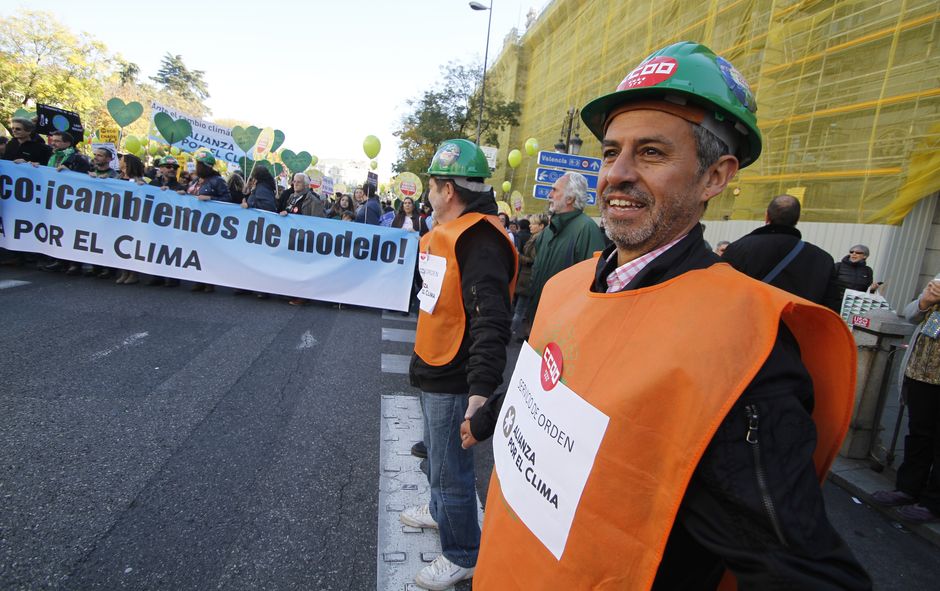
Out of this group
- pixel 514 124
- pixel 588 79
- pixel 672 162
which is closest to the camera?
pixel 672 162

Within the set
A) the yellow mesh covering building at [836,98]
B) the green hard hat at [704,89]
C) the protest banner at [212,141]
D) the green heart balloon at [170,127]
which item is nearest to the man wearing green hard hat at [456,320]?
the green hard hat at [704,89]

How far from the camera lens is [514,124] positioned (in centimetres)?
3212

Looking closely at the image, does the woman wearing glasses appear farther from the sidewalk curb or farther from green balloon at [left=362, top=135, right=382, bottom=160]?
green balloon at [left=362, top=135, right=382, bottom=160]

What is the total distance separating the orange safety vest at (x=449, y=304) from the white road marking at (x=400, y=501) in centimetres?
98

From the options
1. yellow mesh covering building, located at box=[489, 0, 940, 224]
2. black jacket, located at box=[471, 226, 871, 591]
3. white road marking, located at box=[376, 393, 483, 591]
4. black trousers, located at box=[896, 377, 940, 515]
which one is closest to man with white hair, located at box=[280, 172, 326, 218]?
white road marking, located at box=[376, 393, 483, 591]

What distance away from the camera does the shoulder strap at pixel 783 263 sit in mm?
3568

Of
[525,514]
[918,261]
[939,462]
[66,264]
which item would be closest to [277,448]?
[525,514]

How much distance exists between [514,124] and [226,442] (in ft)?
103

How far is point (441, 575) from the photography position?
223 cm

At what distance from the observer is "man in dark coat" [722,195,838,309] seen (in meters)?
3.60

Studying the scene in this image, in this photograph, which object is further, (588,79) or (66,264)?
(588,79)

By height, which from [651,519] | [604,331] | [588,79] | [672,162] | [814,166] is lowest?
[651,519]

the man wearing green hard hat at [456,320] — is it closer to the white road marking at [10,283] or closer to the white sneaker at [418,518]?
the white sneaker at [418,518]

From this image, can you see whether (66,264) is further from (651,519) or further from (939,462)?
(939,462)
